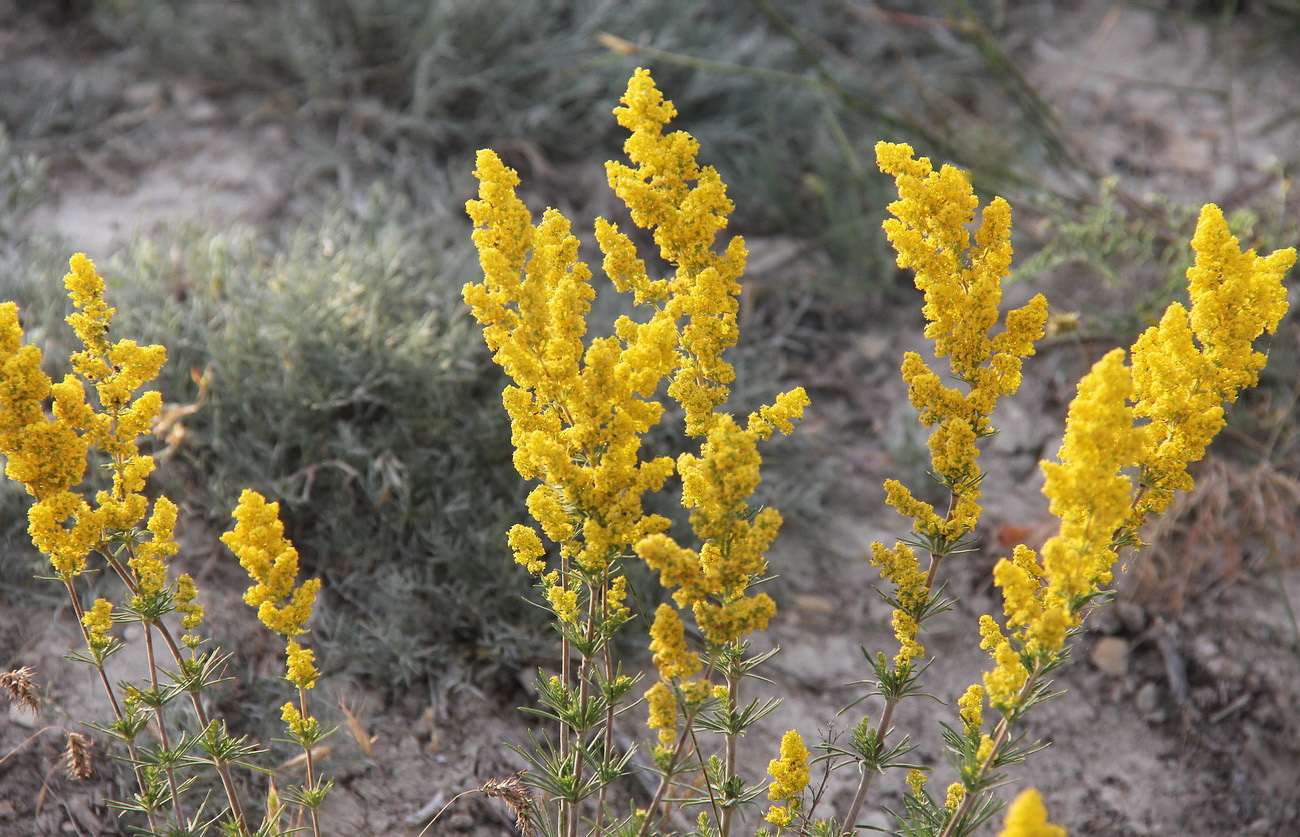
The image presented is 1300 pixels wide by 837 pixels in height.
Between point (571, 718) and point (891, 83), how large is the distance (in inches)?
177

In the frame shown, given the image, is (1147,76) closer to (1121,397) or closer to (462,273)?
(462,273)

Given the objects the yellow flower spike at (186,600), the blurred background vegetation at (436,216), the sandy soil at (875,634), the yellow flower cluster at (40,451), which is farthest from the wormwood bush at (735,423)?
the blurred background vegetation at (436,216)

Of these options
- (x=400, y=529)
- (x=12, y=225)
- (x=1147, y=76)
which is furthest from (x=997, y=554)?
(x=12, y=225)

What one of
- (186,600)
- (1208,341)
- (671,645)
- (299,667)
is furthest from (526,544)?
(1208,341)

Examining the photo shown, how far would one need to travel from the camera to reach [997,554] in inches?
146

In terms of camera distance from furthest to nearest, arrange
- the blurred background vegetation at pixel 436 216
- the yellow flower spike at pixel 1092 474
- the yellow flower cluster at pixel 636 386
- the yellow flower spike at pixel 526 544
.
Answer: the blurred background vegetation at pixel 436 216 → the yellow flower spike at pixel 526 544 → the yellow flower cluster at pixel 636 386 → the yellow flower spike at pixel 1092 474

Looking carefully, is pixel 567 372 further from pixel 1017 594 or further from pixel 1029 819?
pixel 1029 819

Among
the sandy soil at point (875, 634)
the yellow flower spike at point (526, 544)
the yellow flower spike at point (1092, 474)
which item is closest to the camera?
the yellow flower spike at point (1092, 474)

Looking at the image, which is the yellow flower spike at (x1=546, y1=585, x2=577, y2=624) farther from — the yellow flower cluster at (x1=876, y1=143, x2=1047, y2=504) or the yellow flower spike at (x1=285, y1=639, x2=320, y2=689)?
the yellow flower cluster at (x1=876, y1=143, x2=1047, y2=504)

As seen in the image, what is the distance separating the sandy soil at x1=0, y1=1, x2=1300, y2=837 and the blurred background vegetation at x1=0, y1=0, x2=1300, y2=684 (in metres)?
0.14

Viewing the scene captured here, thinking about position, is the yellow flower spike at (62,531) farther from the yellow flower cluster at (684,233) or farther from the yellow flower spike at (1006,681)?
the yellow flower spike at (1006,681)

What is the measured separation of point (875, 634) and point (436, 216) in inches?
92.4

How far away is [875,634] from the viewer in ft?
11.4

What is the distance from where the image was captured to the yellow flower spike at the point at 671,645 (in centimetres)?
166
